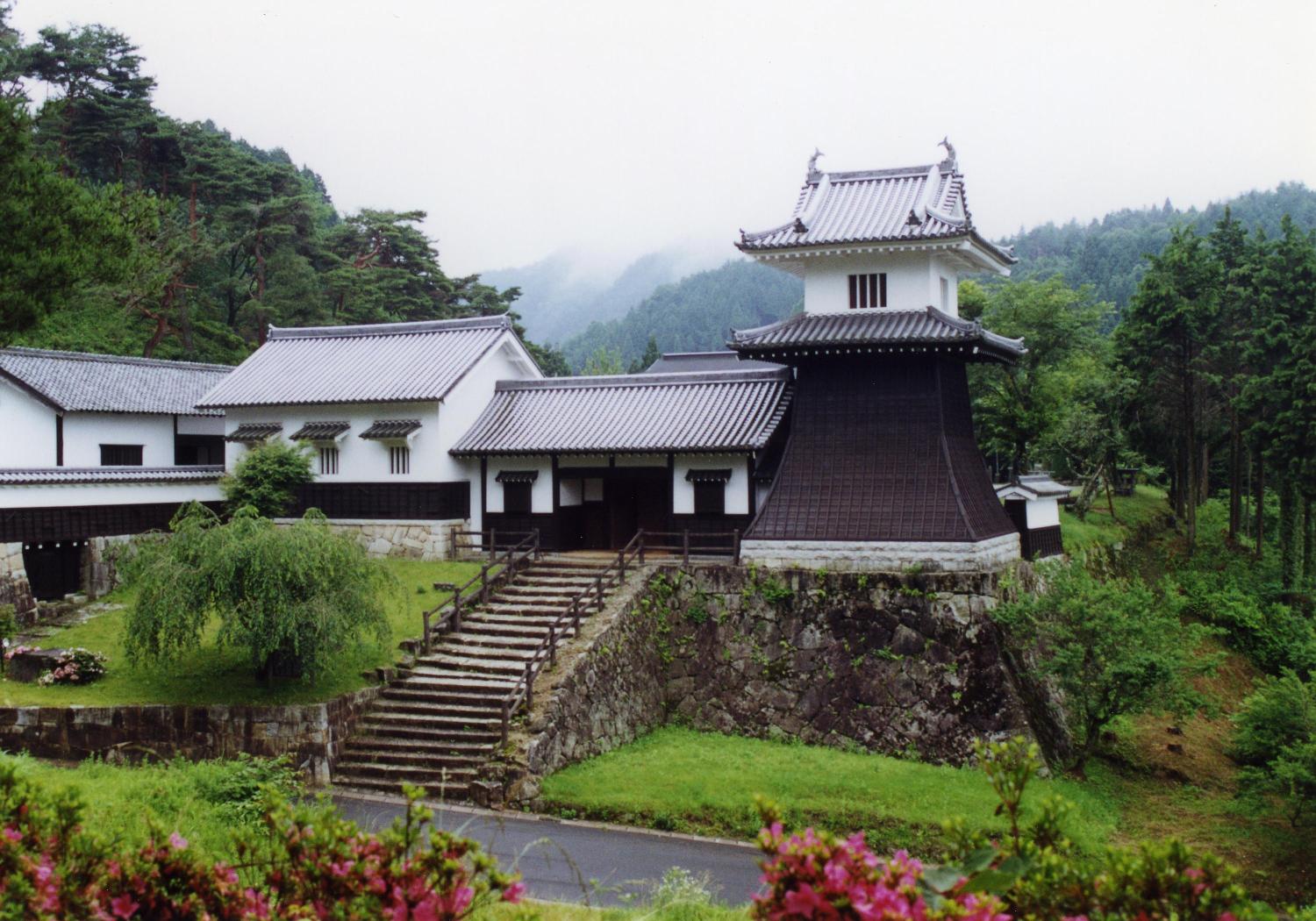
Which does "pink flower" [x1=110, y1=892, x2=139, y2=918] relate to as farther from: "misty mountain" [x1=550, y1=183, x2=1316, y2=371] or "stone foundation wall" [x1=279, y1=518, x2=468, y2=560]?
"misty mountain" [x1=550, y1=183, x2=1316, y2=371]

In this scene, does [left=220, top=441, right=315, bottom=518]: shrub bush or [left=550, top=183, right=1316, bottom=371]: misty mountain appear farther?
[left=550, top=183, right=1316, bottom=371]: misty mountain

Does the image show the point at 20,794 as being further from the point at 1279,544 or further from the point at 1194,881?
the point at 1279,544

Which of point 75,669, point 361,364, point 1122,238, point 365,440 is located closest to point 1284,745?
point 75,669

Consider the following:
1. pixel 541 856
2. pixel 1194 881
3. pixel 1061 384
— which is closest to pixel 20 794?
pixel 1194 881

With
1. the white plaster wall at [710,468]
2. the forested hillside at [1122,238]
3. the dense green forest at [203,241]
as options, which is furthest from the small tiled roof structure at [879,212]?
the forested hillside at [1122,238]

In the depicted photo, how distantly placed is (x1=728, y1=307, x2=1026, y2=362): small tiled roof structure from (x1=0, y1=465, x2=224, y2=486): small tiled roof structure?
15478mm

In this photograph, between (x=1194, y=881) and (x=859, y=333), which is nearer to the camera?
(x=1194, y=881)

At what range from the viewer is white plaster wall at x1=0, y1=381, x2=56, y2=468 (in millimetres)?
29656

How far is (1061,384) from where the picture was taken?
1510 inches

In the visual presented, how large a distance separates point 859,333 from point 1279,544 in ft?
Answer: 70.4

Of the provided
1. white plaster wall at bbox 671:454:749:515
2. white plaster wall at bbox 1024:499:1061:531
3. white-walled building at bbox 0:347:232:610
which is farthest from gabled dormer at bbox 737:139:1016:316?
white-walled building at bbox 0:347:232:610

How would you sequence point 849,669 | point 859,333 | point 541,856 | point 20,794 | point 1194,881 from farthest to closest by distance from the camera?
point 859,333 < point 849,669 < point 541,856 < point 20,794 < point 1194,881

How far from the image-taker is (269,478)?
29953 millimetres

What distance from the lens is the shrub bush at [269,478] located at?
→ 29.8 metres
